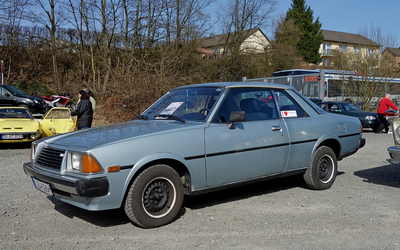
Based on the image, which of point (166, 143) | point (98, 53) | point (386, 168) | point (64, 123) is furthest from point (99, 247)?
point (98, 53)

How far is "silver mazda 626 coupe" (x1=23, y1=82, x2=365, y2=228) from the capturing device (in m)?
3.96

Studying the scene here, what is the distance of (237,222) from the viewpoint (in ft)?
14.8

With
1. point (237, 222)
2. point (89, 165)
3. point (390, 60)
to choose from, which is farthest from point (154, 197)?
point (390, 60)

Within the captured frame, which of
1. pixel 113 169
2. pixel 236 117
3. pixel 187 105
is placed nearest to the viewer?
pixel 113 169

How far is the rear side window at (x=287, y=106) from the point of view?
5.67 m

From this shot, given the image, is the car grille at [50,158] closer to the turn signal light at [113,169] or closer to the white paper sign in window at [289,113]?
the turn signal light at [113,169]

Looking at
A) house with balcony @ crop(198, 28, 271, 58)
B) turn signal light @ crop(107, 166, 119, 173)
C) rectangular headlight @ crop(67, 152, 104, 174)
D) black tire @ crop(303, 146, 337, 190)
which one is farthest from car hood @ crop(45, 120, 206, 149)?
house with balcony @ crop(198, 28, 271, 58)

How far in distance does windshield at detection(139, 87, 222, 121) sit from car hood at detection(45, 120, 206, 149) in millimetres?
231

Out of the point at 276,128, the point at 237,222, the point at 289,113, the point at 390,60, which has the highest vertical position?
the point at 390,60

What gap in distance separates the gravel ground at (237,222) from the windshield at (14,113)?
18.6 feet

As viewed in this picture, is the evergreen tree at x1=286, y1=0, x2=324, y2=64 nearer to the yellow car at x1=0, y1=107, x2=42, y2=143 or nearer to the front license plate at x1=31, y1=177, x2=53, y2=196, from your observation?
the yellow car at x1=0, y1=107, x2=42, y2=143

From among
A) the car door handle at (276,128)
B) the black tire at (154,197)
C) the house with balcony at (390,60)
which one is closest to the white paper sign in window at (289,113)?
the car door handle at (276,128)

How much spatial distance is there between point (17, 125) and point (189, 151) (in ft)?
27.5

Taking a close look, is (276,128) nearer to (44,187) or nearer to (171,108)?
(171,108)
